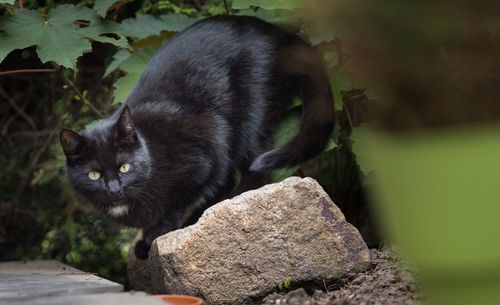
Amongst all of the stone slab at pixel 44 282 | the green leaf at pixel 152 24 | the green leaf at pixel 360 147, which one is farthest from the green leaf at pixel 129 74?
the green leaf at pixel 360 147

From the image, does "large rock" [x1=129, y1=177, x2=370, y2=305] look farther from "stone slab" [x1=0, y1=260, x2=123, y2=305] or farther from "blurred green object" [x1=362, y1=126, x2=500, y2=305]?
"blurred green object" [x1=362, y1=126, x2=500, y2=305]

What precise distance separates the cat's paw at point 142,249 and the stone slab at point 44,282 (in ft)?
0.94

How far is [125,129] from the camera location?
339 cm

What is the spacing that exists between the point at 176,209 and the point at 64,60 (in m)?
0.80

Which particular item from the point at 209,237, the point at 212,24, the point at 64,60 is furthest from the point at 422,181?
the point at 212,24

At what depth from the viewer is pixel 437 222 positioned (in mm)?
1267

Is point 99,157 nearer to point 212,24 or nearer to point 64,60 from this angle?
point 64,60

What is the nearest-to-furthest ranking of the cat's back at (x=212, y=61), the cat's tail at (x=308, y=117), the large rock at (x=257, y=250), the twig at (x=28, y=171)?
the large rock at (x=257, y=250)
the cat's tail at (x=308, y=117)
the cat's back at (x=212, y=61)
the twig at (x=28, y=171)

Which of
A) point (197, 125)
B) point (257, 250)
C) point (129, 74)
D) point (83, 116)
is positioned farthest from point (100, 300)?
point (83, 116)

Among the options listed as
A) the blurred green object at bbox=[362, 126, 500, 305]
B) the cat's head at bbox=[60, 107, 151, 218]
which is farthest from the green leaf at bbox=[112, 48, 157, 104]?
the blurred green object at bbox=[362, 126, 500, 305]

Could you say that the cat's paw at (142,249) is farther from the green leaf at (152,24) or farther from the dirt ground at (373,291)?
the green leaf at (152,24)

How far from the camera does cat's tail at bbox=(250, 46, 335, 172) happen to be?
3.24m

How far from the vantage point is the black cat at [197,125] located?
3428mm

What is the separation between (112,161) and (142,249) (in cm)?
41
